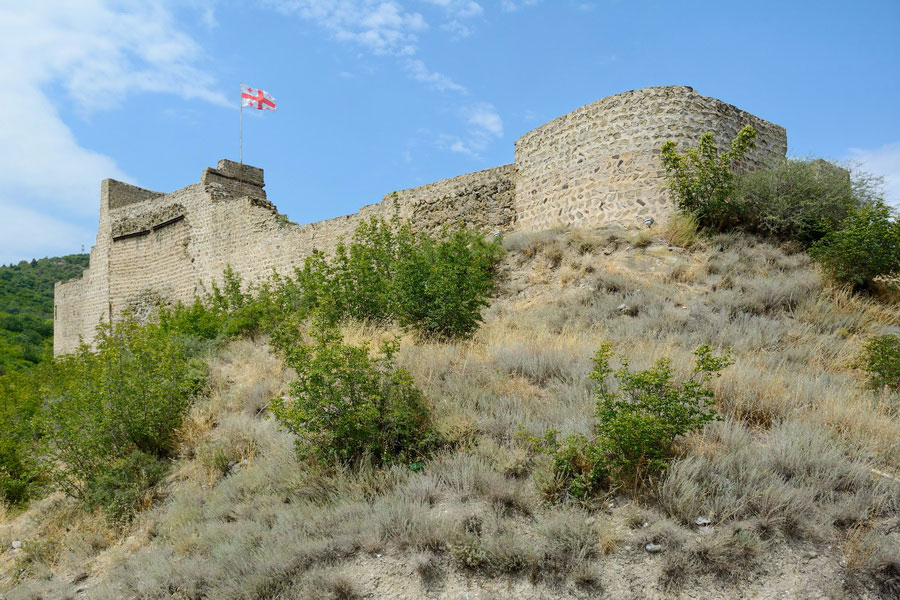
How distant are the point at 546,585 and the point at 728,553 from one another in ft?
3.96

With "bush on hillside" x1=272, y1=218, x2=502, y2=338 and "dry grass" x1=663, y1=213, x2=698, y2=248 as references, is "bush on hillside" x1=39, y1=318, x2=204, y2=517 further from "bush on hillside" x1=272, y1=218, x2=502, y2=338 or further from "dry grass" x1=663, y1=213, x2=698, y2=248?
"dry grass" x1=663, y1=213, x2=698, y2=248

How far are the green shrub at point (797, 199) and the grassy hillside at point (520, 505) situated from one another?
309cm

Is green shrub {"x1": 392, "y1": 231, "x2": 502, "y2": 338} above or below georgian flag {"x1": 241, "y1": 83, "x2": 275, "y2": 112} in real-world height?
below

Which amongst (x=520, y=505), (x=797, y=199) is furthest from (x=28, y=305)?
(x=520, y=505)

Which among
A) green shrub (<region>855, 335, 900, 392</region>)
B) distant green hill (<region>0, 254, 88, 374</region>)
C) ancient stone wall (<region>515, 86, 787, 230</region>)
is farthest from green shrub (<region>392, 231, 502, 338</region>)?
distant green hill (<region>0, 254, 88, 374</region>)

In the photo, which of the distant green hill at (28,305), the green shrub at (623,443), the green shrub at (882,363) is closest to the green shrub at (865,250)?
the green shrub at (882,363)

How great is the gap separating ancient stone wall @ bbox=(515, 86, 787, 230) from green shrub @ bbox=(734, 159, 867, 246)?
981mm

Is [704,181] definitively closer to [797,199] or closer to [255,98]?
[797,199]

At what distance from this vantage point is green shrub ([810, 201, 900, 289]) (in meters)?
9.32

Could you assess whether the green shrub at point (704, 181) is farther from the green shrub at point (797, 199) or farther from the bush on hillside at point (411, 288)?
the bush on hillside at point (411, 288)

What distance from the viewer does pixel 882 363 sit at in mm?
6719

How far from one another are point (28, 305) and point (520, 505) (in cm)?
5060

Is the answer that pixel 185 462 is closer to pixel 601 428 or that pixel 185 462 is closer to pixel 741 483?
pixel 601 428

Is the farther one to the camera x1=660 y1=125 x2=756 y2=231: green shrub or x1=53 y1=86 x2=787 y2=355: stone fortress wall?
x1=53 y1=86 x2=787 y2=355: stone fortress wall
